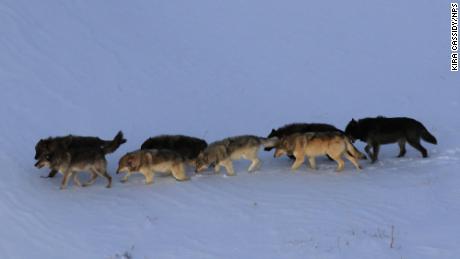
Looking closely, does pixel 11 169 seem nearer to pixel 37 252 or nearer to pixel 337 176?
pixel 37 252

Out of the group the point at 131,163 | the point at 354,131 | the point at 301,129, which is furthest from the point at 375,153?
the point at 131,163

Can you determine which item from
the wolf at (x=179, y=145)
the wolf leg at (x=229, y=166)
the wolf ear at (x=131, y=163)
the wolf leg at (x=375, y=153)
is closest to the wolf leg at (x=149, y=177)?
the wolf ear at (x=131, y=163)

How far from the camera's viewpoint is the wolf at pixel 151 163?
14680 millimetres

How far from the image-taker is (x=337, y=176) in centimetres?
1562

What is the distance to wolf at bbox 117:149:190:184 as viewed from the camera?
14.7 m

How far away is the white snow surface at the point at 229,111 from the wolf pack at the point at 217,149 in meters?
0.36

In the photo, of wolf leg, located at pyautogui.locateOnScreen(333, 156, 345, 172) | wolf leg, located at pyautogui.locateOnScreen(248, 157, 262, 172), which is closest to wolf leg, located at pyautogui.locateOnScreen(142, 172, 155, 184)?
wolf leg, located at pyautogui.locateOnScreen(248, 157, 262, 172)

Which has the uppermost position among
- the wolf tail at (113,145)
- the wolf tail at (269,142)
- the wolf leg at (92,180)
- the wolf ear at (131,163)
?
the wolf tail at (269,142)

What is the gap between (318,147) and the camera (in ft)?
51.0

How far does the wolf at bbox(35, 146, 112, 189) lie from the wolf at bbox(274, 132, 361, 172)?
4.16m

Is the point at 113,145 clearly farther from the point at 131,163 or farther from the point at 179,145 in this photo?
the point at 179,145

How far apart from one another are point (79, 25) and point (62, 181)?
10.1 metres

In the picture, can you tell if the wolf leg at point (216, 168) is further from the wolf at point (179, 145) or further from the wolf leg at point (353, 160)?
the wolf leg at point (353, 160)

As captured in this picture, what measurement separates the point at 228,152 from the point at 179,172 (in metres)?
1.22
